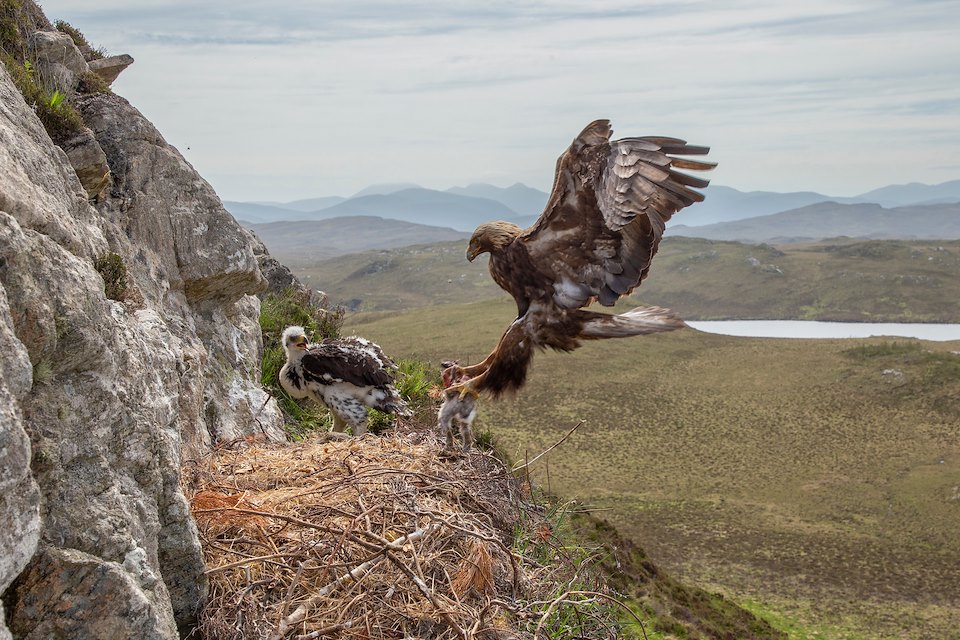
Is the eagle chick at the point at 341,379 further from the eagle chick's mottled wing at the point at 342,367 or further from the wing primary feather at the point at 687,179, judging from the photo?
the wing primary feather at the point at 687,179

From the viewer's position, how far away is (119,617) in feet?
10.3

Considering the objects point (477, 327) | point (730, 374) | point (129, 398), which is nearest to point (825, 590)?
point (129, 398)

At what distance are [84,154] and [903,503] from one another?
110ft

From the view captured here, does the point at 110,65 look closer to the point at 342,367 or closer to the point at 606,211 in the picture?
the point at 342,367

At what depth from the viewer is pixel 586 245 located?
5766mm

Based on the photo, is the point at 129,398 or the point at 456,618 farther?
the point at 456,618

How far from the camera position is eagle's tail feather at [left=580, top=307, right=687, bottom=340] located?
239 inches

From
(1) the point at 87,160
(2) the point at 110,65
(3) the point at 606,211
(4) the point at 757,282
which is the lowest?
(4) the point at 757,282

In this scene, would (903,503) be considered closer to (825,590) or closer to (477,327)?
(825,590)

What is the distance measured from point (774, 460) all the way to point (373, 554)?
37.3 m

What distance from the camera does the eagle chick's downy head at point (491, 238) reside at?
590 cm

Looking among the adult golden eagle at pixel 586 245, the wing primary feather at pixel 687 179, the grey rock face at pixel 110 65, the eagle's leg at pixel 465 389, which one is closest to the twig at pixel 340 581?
the eagle's leg at pixel 465 389

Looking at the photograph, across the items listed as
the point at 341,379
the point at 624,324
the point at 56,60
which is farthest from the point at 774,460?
the point at 56,60

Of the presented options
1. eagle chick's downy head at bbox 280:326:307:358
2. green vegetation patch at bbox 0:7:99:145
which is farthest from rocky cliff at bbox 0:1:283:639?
eagle chick's downy head at bbox 280:326:307:358
